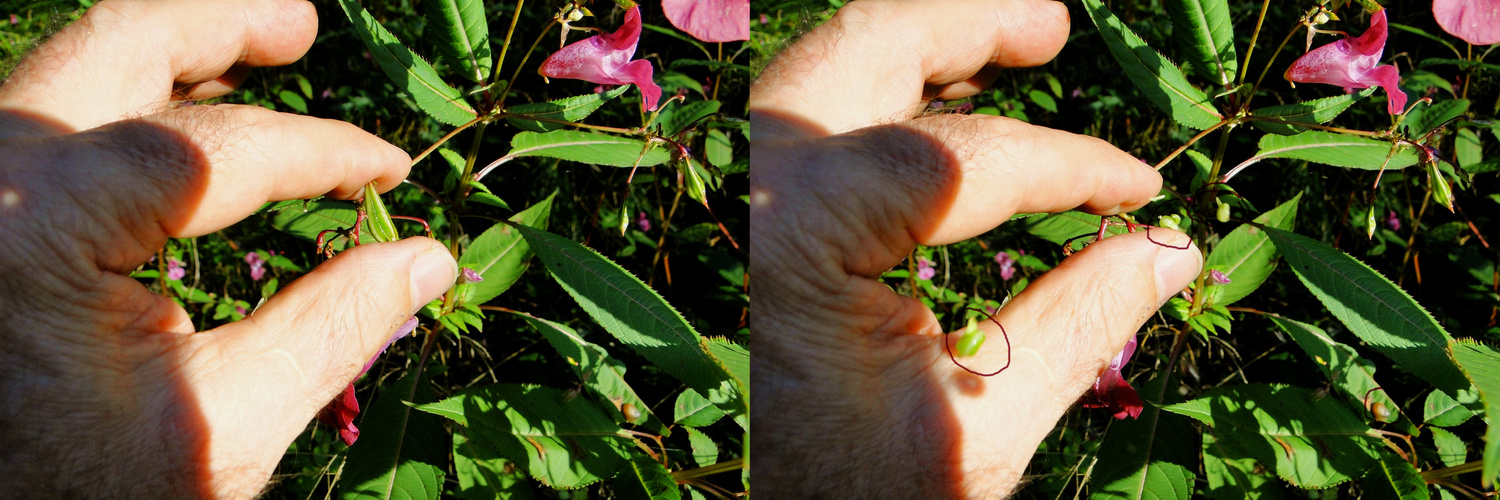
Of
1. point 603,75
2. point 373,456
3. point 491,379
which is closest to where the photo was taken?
point 603,75

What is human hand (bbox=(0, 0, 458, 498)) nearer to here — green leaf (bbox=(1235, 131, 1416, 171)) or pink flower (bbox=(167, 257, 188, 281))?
pink flower (bbox=(167, 257, 188, 281))

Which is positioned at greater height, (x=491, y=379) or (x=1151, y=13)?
(x=1151, y=13)

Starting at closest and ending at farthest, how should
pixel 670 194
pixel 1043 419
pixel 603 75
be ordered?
1. pixel 1043 419
2. pixel 603 75
3. pixel 670 194

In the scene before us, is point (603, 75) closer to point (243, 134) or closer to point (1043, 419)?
point (243, 134)

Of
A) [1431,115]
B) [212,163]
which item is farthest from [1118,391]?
[212,163]

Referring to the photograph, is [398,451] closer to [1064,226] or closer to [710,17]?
[710,17]

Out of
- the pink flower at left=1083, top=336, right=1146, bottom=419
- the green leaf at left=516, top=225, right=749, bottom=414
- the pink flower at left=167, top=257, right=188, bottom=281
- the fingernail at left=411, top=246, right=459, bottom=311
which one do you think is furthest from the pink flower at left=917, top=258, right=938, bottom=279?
the pink flower at left=167, top=257, right=188, bottom=281

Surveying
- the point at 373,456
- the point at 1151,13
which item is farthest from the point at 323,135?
the point at 1151,13
